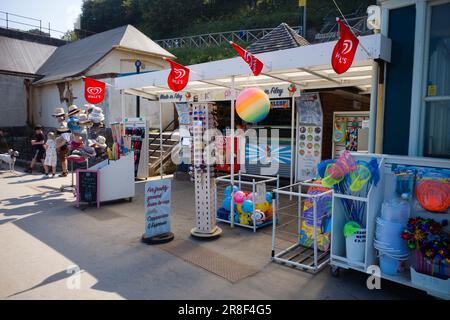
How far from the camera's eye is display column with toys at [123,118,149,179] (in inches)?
410

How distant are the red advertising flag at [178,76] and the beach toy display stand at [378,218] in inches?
153

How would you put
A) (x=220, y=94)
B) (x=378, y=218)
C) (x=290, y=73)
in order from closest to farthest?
(x=378, y=218) < (x=290, y=73) < (x=220, y=94)

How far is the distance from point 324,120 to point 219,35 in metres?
23.3

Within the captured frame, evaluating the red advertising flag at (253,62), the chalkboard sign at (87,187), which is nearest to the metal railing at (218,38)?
the chalkboard sign at (87,187)

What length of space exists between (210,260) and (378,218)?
2.18 metres

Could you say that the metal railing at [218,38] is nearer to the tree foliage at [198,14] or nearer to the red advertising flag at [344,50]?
the tree foliage at [198,14]

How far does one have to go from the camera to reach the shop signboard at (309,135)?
8359mm

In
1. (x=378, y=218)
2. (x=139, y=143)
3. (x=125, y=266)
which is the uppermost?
(x=139, y=143)

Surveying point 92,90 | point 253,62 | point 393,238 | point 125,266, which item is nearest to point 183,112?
point 92,90

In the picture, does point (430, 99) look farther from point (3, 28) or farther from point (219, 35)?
point (219, 35)

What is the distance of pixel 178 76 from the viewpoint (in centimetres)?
691

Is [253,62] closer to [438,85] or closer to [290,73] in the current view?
[290,73]

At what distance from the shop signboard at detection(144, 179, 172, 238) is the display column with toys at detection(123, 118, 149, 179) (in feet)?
17.6
